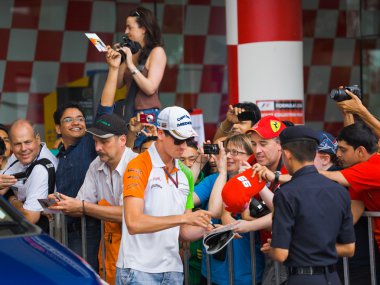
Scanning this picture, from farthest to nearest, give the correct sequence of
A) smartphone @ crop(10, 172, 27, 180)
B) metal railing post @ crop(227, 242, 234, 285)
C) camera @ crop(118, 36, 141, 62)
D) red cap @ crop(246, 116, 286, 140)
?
1. camera @ crop(118, 36, 141, 62)
2. smartphone @ crop(10, 172, 27, 180)
3. metal railing post @ crop(227, 242, 234, 285)
4. red cap @ crop(246, 116, 286, 140)

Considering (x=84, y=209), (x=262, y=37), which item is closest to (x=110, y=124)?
(x=84, y=209)

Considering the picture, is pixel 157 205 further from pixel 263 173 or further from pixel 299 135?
pixel 299 135

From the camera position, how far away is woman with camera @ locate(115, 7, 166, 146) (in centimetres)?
671

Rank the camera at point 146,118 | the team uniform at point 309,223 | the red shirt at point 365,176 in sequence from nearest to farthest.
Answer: the team uniform at point 309,223
the red shirt at point 365,176
the camera at point 146,118

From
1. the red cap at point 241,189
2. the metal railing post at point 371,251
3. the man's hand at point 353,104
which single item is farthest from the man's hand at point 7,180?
the metal railing post at point 371,251

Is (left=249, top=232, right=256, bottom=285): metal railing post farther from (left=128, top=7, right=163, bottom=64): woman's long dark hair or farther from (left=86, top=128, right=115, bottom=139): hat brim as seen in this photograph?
(left=128, top=7, right=163, bottom=64): woman's long dark hair

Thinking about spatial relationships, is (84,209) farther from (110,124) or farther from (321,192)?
(321,192)

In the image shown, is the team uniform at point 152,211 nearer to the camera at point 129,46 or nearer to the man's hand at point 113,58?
the man's hand at point 113,58

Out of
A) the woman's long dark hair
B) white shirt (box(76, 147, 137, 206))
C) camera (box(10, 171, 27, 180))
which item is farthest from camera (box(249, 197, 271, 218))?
the woman's long dark hair

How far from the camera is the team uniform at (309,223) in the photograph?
15.3 ft

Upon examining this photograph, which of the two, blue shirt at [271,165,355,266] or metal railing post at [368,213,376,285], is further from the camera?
metal railing post at [368,213,376,285]

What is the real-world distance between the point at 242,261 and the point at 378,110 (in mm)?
3783

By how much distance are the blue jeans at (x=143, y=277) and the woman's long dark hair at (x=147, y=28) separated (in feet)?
6.86

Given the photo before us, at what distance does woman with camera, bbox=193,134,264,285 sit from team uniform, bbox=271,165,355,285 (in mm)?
1014
